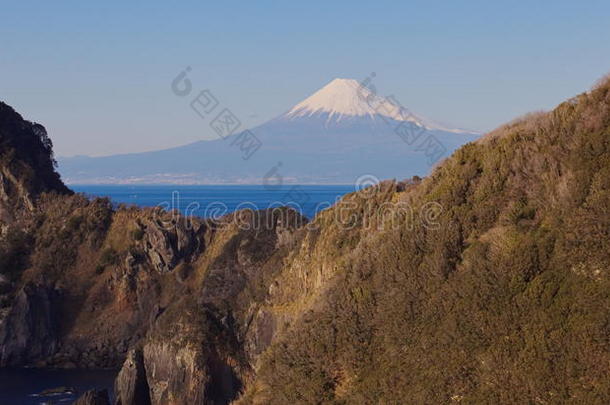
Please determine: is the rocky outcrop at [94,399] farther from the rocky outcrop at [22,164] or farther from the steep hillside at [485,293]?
the rocky outcrop at [22,164]

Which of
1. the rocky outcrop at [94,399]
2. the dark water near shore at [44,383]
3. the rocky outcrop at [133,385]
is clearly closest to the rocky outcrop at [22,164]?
the dark water near shore at [44,383]

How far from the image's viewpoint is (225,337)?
128 ft

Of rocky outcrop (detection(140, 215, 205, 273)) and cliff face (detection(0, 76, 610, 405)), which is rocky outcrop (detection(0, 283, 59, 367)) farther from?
cliff face (detection(0, 76, 610, 405))

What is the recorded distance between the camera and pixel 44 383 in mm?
48219

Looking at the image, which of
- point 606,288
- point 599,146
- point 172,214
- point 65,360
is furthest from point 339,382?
point 172,214

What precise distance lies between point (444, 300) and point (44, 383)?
28.9m

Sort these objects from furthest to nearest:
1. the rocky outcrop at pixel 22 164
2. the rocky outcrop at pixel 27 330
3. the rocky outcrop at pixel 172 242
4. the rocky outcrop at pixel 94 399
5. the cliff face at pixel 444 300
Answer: the rocky outcrop at pixel 22 164
the rocky outcrop at pixel 172 242
the rocky outcrop at pixel 27 330
the rocky outcrop at pixel 94 399
the cliff face at pixel 444 300

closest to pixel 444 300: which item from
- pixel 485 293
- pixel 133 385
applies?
pixel 485 293

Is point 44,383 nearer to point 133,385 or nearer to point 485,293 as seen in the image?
point 133,385

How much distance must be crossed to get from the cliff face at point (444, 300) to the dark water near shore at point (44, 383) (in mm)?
7130

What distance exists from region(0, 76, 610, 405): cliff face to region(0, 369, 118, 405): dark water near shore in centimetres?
713

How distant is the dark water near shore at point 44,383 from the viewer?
44031 millimetres

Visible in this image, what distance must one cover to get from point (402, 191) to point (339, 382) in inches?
415

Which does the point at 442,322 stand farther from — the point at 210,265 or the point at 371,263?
the point at 210,265
